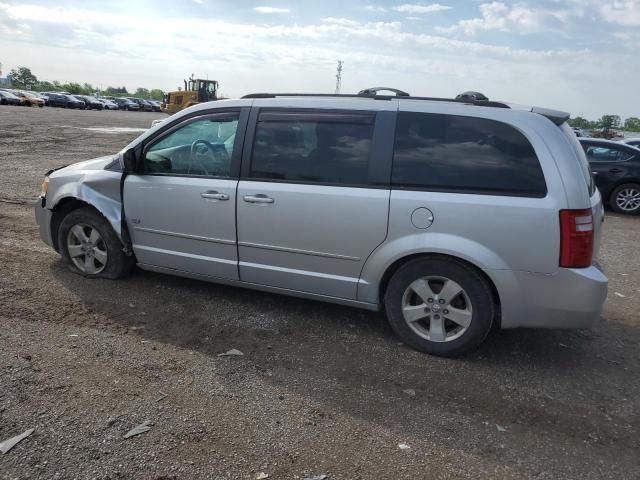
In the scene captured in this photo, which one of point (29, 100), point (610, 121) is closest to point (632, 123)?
point (610, 121)

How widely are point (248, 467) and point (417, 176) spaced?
2225mm

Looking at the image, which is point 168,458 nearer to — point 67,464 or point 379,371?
point 67,464

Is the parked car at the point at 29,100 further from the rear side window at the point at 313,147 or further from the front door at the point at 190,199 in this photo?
the rear side window at the point at 313,147

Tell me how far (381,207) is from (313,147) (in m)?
0.75

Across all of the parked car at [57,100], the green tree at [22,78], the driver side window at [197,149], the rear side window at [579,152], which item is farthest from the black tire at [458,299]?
the green tree at [22,78]

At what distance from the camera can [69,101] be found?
57.8m

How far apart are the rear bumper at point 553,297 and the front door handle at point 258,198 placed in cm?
174

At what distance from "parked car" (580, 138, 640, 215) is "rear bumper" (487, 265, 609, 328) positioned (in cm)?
848

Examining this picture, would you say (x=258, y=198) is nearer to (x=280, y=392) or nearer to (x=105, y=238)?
(x=280, y=392)

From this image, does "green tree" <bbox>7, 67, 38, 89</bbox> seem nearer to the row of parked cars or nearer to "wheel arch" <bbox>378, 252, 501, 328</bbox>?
the row of parked cars

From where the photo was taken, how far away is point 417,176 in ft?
12.4

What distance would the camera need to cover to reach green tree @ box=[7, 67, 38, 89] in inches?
4090

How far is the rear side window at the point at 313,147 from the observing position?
13.0 feet

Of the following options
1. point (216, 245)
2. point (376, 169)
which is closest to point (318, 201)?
point (376, 169)
